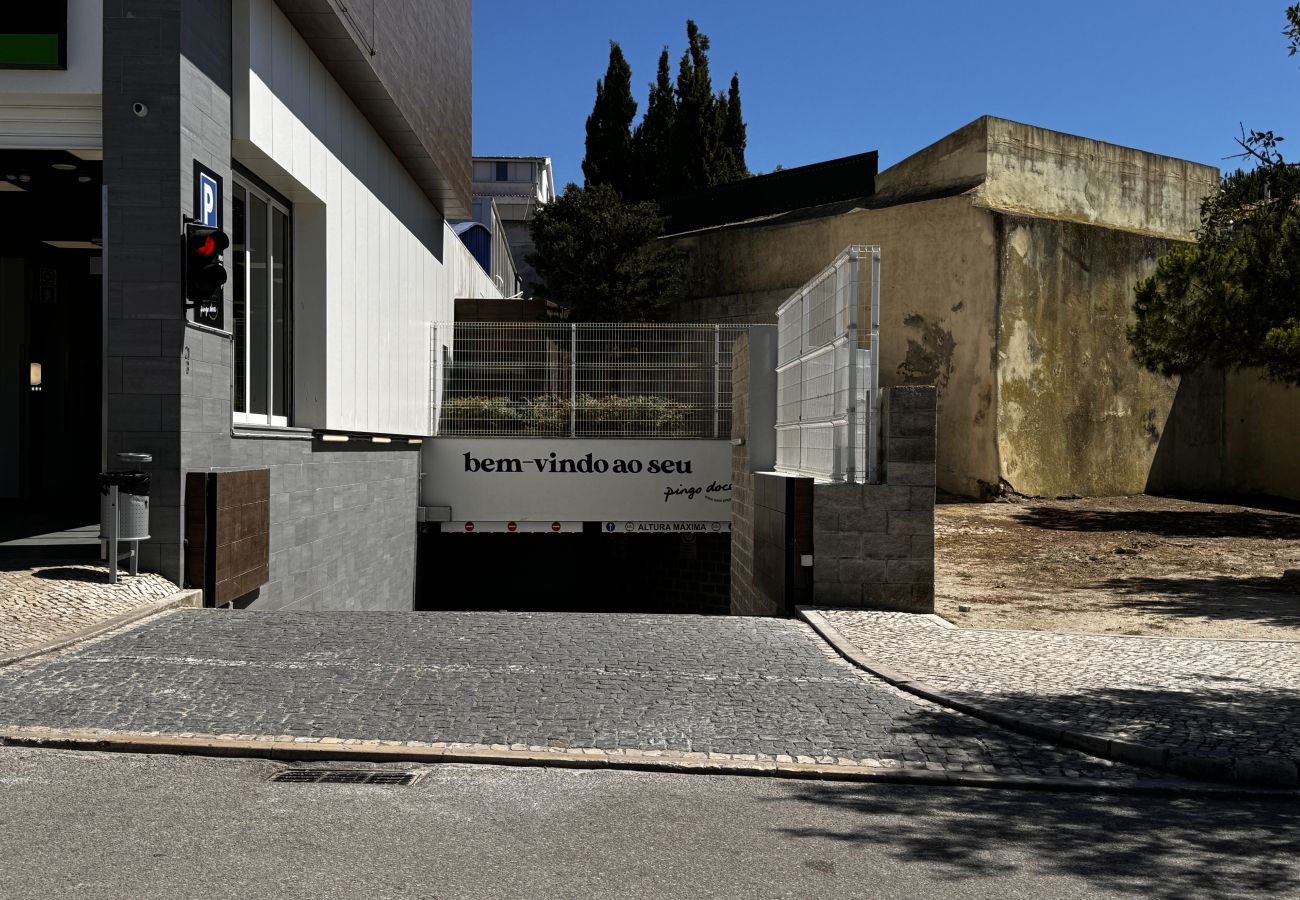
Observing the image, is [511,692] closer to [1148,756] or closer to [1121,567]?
[1148,756]

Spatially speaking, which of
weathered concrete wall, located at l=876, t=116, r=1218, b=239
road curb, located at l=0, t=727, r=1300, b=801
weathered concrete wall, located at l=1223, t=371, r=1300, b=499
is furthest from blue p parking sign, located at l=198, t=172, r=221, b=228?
weathered concrete wall, located at l=1223, t=371, r=1300, b=499

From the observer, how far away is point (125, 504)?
906 cm

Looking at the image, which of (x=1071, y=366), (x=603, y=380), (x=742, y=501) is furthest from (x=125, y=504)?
(x=1071, y=366)

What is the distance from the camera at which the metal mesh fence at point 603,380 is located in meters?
17.6

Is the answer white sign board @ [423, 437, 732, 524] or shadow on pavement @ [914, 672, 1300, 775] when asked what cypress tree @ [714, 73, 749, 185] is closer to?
white sign board @ [423, 437, 732, 524]

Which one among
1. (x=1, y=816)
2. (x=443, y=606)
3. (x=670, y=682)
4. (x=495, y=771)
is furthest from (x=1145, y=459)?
(x=1, y=816)

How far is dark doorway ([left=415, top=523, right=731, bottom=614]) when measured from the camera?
63.4 ft

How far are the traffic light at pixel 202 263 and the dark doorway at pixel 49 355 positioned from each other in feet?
18.0

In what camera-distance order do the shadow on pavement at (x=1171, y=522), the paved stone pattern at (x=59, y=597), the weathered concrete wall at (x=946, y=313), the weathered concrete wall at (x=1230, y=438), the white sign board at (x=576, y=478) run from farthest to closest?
the weathered concrete wall at (x=1230, y=438) → the weathered concrete wall at (x=946, y=313) → the shadow on pavement at (x=1171, y=522) → the white sign board at (x=576, y=478) → the paved stone pattern at (x=59, y=597)

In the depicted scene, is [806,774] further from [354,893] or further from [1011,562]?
[1011,562]

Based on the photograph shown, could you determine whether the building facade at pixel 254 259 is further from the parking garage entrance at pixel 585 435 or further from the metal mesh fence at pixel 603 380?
the metal mesh fence at pixel 603 380

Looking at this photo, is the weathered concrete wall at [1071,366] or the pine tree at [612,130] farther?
the pine tree at [612,130]

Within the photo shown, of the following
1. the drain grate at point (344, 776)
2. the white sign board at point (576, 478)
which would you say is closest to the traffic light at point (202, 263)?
the drain grate at point (344, 776)

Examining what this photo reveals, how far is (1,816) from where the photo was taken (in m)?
4.46
